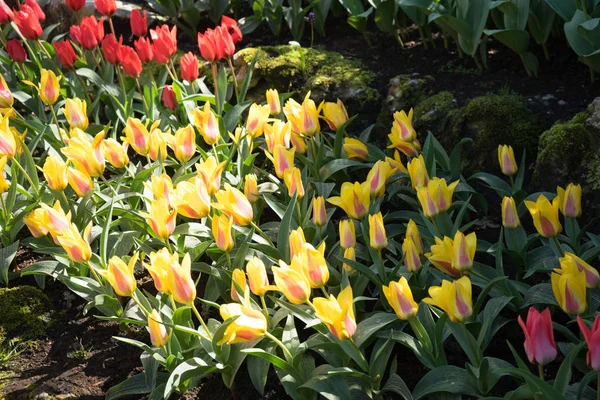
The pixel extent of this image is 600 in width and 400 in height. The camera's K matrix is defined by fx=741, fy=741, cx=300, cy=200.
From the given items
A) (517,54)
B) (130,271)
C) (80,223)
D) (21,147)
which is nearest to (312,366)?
(130,271)

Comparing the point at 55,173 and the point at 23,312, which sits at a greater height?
the point at 55,173

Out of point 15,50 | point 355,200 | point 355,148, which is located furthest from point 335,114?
point 15,50

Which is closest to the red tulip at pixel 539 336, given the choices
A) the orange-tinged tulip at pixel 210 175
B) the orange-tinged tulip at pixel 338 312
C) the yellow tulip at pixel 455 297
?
the yellow tulip at pixel 455 297

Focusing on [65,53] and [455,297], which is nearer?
[455,297]

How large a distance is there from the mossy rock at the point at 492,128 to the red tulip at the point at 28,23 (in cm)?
214

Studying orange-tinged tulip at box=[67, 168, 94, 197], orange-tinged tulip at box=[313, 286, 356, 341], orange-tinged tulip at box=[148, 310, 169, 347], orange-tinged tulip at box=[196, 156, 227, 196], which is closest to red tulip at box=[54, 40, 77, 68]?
orange-tinged tulip at box=[67, 168, 94, 197]

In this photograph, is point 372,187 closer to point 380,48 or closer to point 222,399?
→ point 222,399

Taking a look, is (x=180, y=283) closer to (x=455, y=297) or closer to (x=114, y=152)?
(x=455, y=297)

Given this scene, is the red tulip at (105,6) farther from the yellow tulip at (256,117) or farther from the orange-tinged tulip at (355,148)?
the orange-tinged tulip at (355,148)

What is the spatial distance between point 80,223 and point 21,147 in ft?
1.84

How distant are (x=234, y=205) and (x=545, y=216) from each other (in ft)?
3.20

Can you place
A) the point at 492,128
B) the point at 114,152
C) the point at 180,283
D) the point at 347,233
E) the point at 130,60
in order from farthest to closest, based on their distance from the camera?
the point at 130,60, the point at 492,128, the point at 114,152, the point at 347,233, the point at 180,283

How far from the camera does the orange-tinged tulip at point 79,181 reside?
272 centimetres

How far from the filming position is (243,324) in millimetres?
1971
